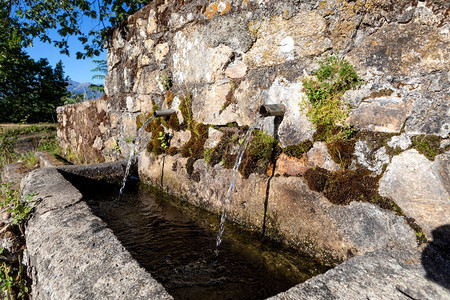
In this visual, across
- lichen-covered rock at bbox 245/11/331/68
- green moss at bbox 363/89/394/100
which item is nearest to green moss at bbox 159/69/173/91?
lichen-covered rock at bbox 245/11/331/68

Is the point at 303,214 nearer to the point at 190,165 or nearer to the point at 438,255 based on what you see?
the point at 438,255

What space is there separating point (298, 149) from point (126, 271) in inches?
49.6

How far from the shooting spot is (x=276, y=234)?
1696 mm

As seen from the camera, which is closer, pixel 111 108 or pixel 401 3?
pixel 401 3

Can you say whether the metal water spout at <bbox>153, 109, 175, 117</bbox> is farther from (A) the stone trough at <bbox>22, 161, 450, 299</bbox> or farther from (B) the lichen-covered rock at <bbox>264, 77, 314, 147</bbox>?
(A) the stone trough at <bbox>22, 161, 450, 299</bbox>

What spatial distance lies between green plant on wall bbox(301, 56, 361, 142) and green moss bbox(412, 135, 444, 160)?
33cm

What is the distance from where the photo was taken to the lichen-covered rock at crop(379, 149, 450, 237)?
3.68 ft

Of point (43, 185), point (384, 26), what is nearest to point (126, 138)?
point (43, 185)

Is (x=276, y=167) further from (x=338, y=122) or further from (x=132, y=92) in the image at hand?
(x=132, y=92)

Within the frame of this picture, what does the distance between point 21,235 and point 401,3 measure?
2.81m

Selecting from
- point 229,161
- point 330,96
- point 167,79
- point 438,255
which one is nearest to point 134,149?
point 167,79

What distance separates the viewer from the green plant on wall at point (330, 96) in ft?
4.88

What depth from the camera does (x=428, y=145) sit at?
3.87 feet

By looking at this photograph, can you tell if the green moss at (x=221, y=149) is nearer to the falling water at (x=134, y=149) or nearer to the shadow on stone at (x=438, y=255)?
the falling water at (x=134, y=149)
